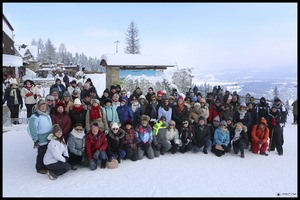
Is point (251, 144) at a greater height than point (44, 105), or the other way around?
point (44, 105)

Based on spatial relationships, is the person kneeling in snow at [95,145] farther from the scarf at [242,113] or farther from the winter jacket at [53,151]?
the scarf at [242,113]

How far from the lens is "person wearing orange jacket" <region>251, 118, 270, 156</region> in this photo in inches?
268

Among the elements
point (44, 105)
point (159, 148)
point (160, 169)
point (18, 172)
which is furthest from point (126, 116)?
point (18, 172)

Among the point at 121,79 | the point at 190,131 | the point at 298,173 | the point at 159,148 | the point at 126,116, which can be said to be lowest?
the point at 298,173

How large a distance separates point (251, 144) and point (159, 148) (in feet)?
9.71

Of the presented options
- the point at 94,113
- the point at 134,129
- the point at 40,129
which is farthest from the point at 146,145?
the point at 40,129

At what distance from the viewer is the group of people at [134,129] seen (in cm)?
523

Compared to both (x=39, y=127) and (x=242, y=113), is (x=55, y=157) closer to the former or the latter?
(x=39, y=127)

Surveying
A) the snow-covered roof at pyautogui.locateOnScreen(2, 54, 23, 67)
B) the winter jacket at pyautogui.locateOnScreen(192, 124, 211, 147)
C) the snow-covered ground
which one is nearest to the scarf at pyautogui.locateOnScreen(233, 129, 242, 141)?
the snow-covered ground

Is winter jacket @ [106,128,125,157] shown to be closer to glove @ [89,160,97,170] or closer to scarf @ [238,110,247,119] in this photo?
glove @ [89,160,97,170]

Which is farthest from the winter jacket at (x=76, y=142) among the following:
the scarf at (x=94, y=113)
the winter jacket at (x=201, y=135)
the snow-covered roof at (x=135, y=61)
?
the snow-covered roof at (x=135, y=61)

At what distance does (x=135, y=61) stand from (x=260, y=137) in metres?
10.8

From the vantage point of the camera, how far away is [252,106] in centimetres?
754

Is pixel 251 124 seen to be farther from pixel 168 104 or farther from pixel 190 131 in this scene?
pixel 168 104
